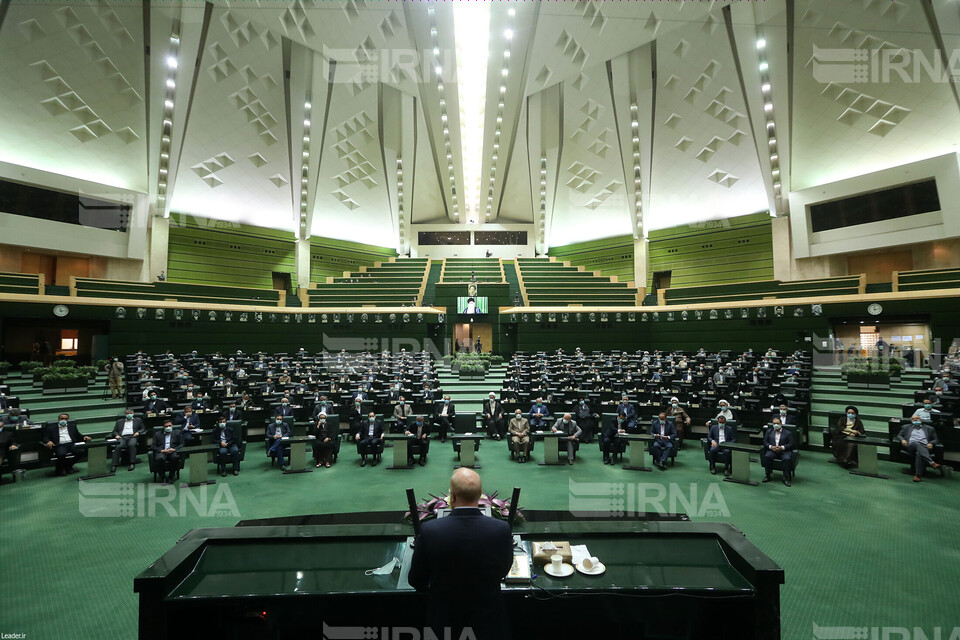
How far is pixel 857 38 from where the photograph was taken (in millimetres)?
16375

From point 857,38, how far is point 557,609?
22.2m

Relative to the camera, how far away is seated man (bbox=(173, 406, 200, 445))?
9.05m

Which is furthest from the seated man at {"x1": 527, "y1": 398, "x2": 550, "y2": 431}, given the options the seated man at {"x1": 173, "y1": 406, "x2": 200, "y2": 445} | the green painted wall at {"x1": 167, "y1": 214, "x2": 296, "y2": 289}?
the green painted wall at {"x1": 167, "y1": 214, "x2": 296, "y2": 289}

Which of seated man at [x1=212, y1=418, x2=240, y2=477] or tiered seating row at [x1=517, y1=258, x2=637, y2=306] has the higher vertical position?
tiered seating row at [x1=517, y1=258, x2=637, y2=306]

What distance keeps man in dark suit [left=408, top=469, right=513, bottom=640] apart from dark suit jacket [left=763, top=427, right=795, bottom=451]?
7.68m

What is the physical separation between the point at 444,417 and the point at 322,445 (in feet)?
10.1

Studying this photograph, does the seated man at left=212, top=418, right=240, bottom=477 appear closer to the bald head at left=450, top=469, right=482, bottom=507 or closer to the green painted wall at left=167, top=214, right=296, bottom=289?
the bald head at left=450, top=469, right=482, bottom=507

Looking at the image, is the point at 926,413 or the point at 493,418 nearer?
the point at 926,413

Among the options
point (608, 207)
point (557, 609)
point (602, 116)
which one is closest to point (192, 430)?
point (557, 609)

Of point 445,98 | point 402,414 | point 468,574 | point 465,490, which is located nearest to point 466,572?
point 468,574

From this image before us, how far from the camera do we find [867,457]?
796 centimetres

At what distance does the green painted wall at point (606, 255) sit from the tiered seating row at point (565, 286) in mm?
1510

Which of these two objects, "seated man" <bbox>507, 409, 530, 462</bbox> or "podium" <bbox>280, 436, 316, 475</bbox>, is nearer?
"podium" <bbox>280, 436, 316, 475</bbox>

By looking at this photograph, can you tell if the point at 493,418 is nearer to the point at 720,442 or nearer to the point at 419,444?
the point at 419,444
